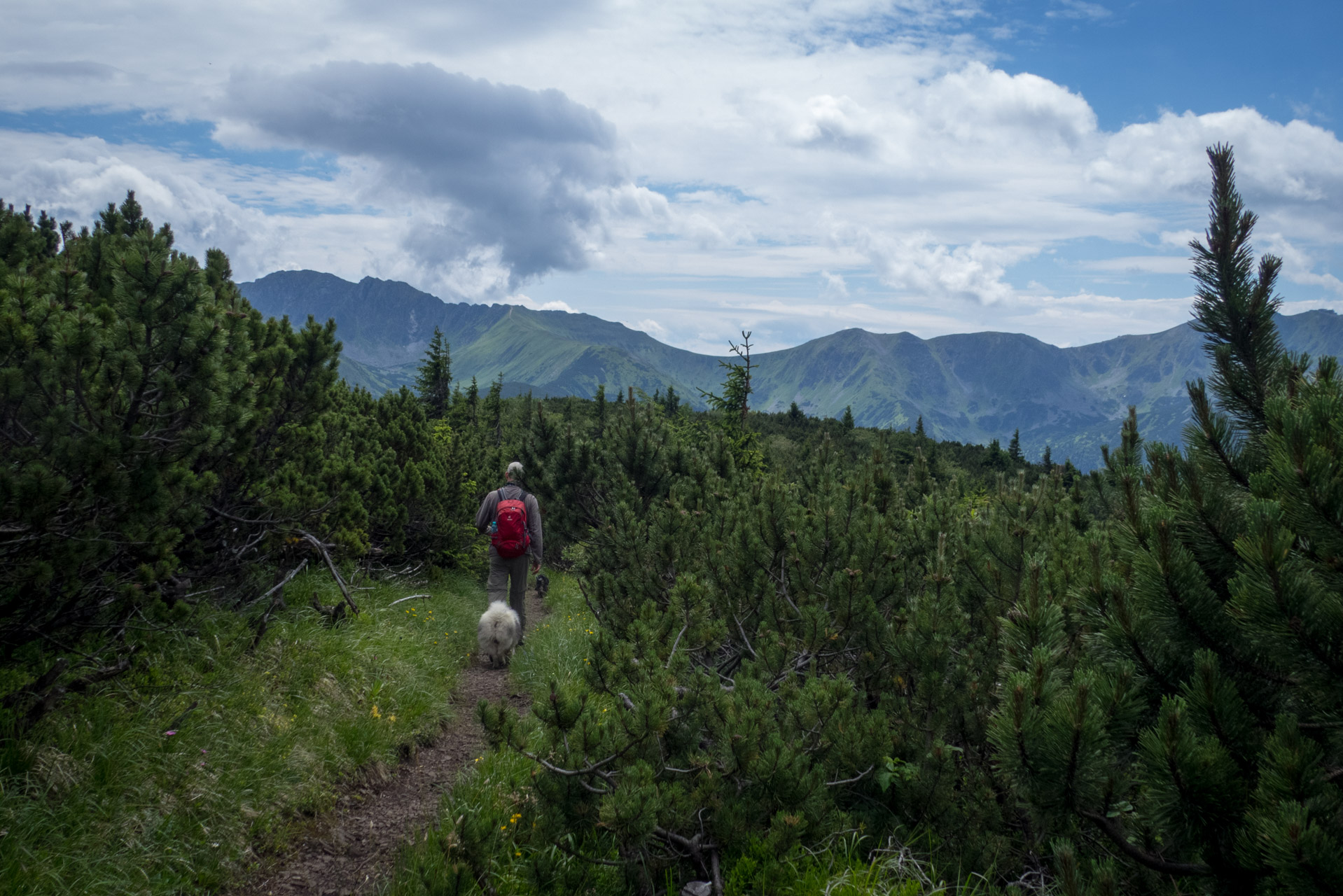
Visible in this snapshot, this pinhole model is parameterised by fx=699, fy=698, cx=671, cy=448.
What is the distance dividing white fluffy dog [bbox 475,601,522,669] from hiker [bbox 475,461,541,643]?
0.37m

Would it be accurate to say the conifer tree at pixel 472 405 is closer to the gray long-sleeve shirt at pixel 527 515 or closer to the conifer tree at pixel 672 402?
the conifer tree at pixel 672 402

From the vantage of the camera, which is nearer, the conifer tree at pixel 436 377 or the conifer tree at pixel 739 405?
the conifer tree at pixel 739 405

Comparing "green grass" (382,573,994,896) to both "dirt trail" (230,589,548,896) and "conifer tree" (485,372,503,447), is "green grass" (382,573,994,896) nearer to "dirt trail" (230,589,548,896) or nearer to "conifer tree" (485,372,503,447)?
"dirt trail" (230,589,548,896)

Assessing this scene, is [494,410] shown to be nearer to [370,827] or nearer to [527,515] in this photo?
[527,515]

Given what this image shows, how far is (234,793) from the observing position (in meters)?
4.14

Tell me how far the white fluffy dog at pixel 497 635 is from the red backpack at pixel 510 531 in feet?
2.20

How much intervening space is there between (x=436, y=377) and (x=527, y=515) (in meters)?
27.2

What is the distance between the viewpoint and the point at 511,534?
8.33m

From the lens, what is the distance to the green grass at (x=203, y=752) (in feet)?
11.2

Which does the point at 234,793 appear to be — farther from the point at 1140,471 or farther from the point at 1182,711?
the point at 1140,471

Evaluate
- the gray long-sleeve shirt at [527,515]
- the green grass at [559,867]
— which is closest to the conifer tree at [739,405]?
the gray long-sleeve shirt at [527,515]

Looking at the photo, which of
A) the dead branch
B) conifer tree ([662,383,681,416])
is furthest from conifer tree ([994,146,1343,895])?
conifer tree ([662,383,681,416])

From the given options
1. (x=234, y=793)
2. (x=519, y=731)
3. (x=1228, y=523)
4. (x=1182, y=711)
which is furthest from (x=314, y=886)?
(x=1228, y=523)

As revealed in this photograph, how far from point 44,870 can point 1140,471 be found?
203 inches
